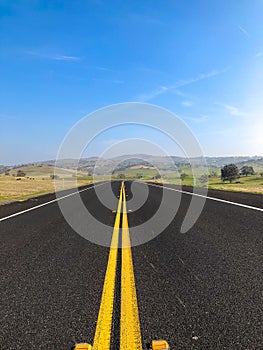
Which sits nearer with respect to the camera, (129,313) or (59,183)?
(129,313)

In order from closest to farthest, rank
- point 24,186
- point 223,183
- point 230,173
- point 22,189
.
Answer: point 22,189, point 24,186, point 223,183, point 230,173

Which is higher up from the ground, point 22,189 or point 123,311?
point 123,311

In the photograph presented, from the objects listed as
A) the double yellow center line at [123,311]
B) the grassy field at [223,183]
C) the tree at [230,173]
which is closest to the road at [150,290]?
the double yellow center line at [123,311]

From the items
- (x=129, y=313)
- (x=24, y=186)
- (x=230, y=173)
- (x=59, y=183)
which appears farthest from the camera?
(x=230, y=173)

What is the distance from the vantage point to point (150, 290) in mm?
3455

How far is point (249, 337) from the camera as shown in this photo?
243cm

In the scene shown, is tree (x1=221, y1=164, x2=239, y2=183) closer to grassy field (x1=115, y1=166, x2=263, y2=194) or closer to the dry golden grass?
grassy field (x1=115, y1=166, x2=263, y2=194)

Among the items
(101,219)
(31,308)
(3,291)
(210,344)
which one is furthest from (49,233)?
(210,344)

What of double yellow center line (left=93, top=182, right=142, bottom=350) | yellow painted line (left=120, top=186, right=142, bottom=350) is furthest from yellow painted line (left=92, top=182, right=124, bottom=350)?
yellow painted line (left=120, top=186, right=142, bottom=350)

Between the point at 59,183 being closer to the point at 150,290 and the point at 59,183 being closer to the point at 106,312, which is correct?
the point at 150,290

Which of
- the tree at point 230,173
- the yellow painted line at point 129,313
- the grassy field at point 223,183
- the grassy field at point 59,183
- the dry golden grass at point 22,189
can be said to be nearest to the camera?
the yellow painted line at point 129,313

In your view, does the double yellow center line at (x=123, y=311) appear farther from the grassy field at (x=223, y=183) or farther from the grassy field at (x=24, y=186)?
the grassy field at (x=223, y=183)

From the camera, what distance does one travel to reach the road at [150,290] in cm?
249

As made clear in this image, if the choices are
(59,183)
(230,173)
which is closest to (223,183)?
(230,173)
